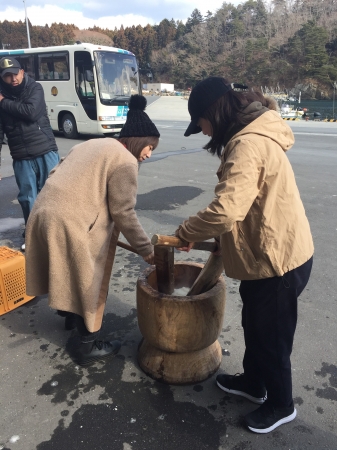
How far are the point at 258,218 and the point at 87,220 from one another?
950 millimetres

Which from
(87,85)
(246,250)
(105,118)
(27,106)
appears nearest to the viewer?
(246,250)

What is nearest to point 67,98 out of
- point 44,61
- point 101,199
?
point 44,61

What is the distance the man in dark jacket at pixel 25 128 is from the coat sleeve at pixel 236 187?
2.79 metres

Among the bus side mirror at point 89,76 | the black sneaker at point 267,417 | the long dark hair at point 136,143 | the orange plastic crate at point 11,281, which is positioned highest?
the bus side mirror at point 89,76

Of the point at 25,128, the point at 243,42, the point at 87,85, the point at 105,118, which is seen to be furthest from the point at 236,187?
the point at 243,42

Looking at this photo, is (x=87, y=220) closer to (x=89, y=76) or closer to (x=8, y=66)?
(x=8, y=66)

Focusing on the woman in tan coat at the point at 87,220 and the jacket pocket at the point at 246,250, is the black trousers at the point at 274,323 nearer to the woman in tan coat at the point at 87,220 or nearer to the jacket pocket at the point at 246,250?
the jacket pocket at the point at 246,250

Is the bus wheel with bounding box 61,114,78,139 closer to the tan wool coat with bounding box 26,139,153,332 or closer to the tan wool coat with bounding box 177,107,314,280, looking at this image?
the tan wool coat with bounding box 26,139,153,332

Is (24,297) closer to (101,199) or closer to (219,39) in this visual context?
(101,199)

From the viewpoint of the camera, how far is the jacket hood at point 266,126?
5.25ft

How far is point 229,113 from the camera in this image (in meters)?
1.68

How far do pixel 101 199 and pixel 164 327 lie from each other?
802 millimetres

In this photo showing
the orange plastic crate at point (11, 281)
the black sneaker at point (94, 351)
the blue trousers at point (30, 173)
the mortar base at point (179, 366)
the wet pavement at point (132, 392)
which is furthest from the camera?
the blue trousers at point (30, 173)

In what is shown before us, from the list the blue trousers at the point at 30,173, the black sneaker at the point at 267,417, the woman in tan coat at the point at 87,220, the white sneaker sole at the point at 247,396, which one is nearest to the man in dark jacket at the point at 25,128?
the blue trousers at the point at 30,173
